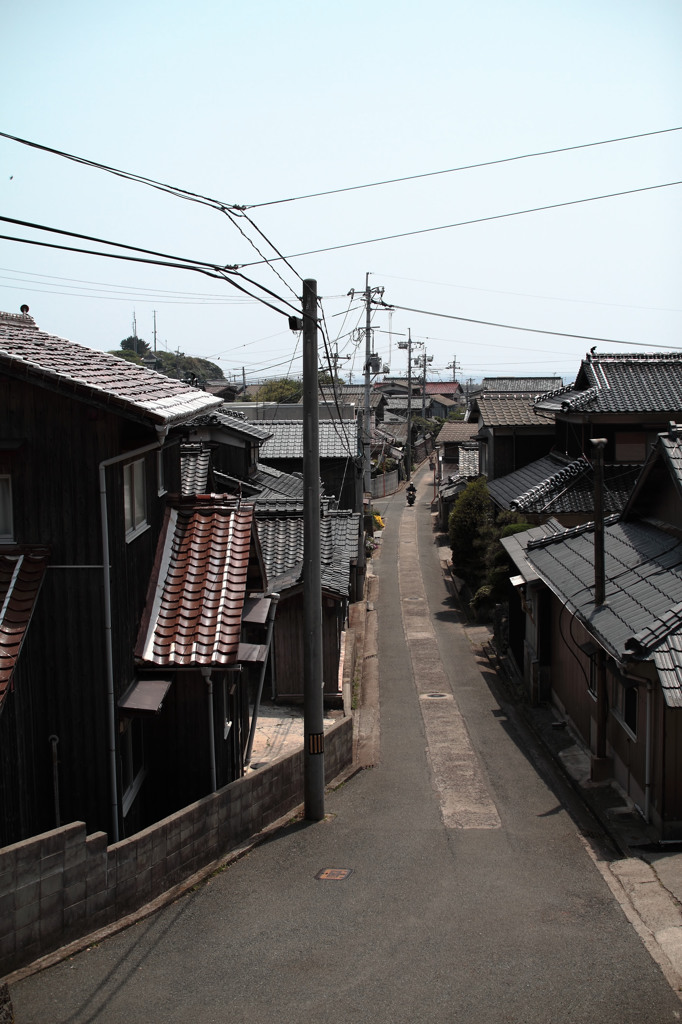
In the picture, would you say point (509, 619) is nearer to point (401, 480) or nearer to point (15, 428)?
point (15, 428)

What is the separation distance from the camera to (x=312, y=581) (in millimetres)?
13281

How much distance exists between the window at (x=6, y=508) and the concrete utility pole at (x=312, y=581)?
425cm

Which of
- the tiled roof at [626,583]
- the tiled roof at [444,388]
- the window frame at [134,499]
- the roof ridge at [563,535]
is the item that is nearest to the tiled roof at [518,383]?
the roof ridge at [563,535]

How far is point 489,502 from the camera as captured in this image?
33625 mm

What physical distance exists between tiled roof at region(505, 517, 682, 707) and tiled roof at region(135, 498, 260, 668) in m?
5.28

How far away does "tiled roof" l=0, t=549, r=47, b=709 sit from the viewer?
363 inches

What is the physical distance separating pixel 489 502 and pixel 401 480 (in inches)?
1723

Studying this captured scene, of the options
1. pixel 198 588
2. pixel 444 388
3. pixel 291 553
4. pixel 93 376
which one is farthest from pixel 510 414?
pixel 444 388

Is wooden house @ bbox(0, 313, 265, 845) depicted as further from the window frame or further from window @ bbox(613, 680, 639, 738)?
window @ bbox(613, 680, 639, 738)

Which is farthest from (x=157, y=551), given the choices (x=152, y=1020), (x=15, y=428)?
(x=152, y=1020)

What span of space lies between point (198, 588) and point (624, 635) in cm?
607

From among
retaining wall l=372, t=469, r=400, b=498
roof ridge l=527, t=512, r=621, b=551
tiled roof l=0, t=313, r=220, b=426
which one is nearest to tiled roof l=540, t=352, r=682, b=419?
roof ridge l=527, t=512, r=621, b=551

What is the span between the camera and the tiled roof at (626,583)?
38.2ft

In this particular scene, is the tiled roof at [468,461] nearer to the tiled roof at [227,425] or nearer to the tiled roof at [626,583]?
the tiled roof at [227,425]
